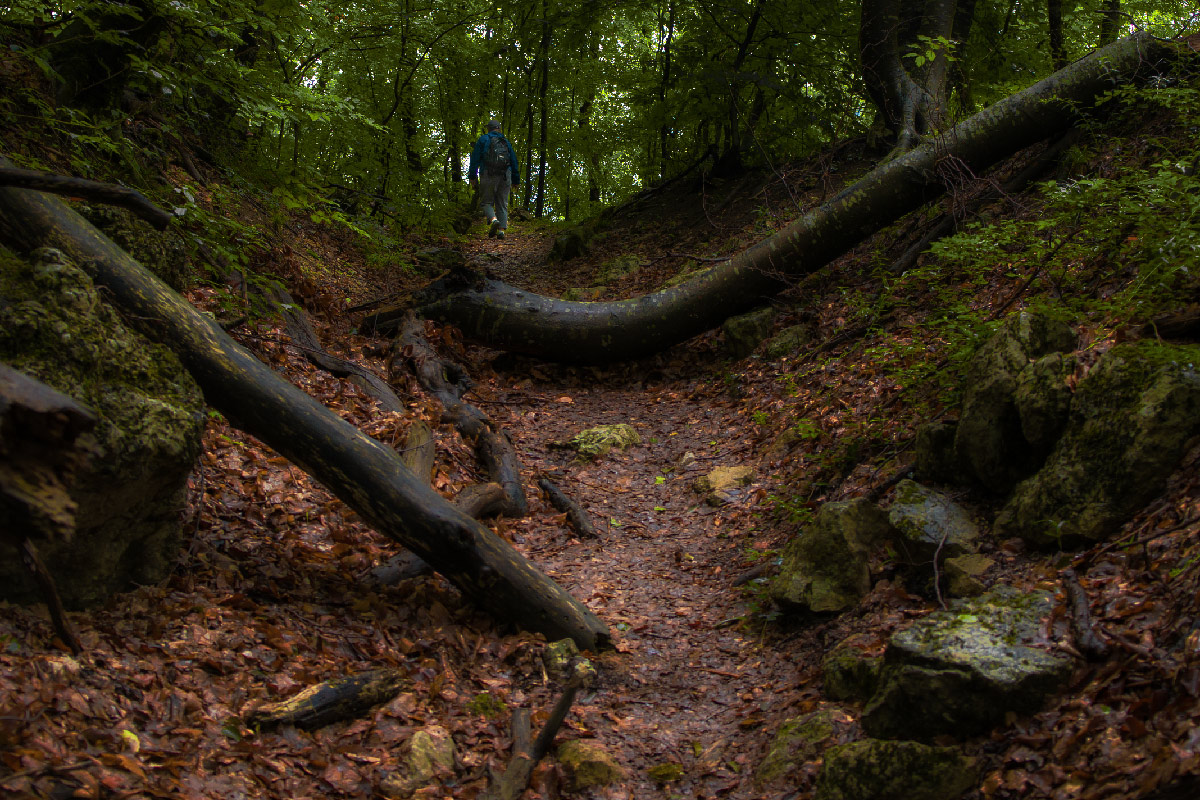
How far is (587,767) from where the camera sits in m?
3.60

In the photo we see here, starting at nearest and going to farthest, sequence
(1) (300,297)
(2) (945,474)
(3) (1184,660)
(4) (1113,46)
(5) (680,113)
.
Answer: (3) (1184,660) < (2) (945,474) < (4) (1113,46) < (1) (300,297) < (5) (680,113)

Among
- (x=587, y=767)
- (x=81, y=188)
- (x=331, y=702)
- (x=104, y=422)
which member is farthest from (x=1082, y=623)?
(x=81, y=188)

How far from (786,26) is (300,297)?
8804 mm

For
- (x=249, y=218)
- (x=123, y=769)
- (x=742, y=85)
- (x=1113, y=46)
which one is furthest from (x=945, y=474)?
(x=742, y=85)

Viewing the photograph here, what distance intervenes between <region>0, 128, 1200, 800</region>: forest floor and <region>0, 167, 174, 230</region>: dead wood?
5.63 ft

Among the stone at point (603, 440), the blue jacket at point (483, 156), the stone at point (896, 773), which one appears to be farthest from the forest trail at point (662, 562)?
the blue jacket at point (483, 156)

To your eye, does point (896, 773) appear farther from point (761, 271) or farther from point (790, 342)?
point (761, 271)

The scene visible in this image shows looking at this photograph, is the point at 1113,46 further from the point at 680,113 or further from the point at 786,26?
the point at 680,113

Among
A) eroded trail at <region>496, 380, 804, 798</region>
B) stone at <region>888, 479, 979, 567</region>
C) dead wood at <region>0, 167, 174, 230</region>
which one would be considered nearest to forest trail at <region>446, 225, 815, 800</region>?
eroded trail at <region>496, 380, 804, 798</region>

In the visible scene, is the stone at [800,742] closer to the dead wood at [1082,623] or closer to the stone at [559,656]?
the dead wood at [1082,623]

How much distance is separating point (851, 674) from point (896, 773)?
0.75m

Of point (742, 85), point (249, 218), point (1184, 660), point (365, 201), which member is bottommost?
point (1184, 660)

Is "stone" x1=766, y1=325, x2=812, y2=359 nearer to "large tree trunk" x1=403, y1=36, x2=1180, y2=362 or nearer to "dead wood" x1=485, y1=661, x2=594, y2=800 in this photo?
"large tree trunk" x1=403, y1=36, x2=1180, y2=362

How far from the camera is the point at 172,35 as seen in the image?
6227mm
